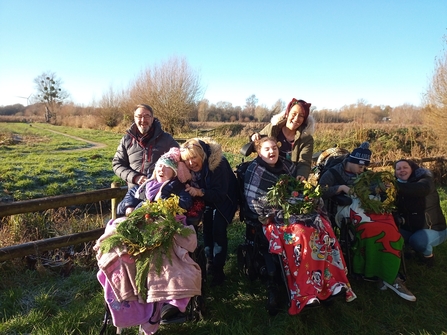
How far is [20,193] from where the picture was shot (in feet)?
25.1

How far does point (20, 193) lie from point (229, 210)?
21.0ft

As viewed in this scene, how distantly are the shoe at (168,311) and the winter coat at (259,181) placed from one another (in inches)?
52.7

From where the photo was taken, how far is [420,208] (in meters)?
4.04

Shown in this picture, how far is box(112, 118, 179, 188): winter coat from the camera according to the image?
13.3 ft

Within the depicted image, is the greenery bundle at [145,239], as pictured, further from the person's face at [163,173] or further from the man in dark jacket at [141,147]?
the man in dark jacket at [141,147]

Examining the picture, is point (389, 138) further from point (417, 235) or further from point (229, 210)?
point (229, 210)

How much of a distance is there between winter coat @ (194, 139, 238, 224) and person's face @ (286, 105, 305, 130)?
103cm

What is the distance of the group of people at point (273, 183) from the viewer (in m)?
2.97

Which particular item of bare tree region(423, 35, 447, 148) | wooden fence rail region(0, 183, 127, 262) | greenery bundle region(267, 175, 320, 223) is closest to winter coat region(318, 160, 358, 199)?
greenery bundle region(267, 175, 320, 223)

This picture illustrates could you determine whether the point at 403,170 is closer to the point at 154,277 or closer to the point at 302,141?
the point at 302,141

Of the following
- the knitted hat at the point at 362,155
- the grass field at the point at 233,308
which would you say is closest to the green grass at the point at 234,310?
the grass field at the point at 233,308

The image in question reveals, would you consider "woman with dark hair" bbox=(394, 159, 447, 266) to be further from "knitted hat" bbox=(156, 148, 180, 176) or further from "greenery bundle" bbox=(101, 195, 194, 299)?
"greenery bundle" bbox=(101, 195, 194, 299)

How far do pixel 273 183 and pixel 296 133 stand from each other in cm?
96

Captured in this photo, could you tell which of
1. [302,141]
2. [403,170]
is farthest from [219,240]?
[403,170]
